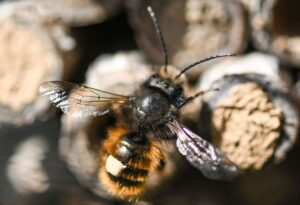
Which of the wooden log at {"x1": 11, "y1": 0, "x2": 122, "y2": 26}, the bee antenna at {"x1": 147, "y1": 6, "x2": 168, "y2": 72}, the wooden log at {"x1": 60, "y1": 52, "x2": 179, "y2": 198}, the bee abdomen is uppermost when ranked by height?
the wooden log at {"x1": 11, "y1": 0, "x2": 122, "y2": 26}

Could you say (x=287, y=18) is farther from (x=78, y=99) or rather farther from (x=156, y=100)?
(x=78, y=99)

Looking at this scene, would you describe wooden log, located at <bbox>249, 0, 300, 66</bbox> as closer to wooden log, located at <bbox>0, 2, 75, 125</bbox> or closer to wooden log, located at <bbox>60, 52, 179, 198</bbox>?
wooden log, located at <bbox>60, 52, 179, 198</bbox>

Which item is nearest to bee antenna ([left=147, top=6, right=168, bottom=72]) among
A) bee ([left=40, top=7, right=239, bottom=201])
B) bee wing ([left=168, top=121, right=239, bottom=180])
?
bee ([left=40, top=7, right=239, bottom=201])

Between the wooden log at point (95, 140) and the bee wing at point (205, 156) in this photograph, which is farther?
the wooden log at point (95, 140)

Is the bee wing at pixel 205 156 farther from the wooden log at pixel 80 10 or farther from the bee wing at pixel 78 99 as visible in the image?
the wooden log at pixel 80 10

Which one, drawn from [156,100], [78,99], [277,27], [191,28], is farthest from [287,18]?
[78,99]

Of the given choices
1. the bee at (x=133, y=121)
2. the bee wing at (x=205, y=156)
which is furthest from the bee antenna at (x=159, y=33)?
the bee wing at (x=205, y=156)

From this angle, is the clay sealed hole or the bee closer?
the bee
